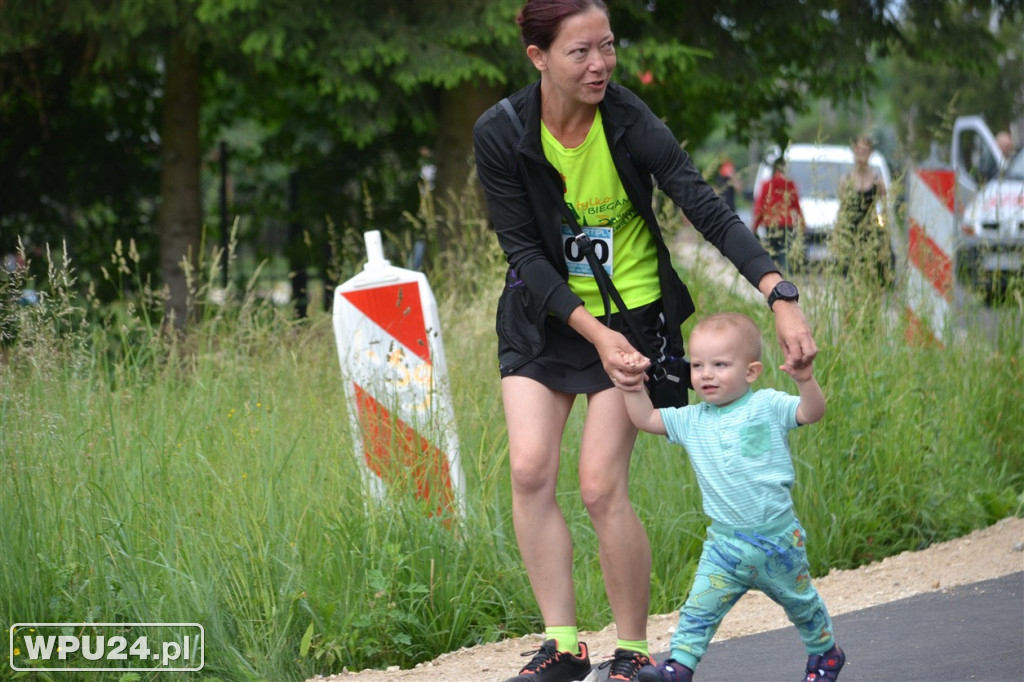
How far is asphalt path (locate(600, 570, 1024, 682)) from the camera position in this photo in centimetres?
390

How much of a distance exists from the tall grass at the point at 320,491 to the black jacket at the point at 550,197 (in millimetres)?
1040

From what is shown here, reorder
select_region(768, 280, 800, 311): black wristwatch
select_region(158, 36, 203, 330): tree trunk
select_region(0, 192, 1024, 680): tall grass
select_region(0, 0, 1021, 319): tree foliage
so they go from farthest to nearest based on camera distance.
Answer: select_region(158, 36, 203, 330): tree trunk, select_region(0, 0, 1021, 319): tree foliage, select_region(0, 192, 1024, 680): tall grass, select_region(768, 280, 800, 311): black wristwatch

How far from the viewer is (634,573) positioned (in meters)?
3.65

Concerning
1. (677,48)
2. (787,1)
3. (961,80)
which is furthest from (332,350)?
(961,80)

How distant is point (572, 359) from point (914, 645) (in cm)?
151

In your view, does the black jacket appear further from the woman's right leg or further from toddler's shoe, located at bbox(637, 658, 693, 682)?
toddler's shoe, located at bbox(637, 658, 693, 682)

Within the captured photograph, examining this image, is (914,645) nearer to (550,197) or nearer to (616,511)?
(616,511)

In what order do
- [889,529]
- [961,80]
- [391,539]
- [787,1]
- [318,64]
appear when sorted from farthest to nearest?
[961,80] < [787,1] < [318,64] < [889,529] < [391,539]

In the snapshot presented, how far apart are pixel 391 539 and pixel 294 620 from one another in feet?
1.43

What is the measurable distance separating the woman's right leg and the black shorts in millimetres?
36

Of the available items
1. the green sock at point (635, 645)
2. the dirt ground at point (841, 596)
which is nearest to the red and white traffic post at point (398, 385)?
the dirt ground at point (841, 596)

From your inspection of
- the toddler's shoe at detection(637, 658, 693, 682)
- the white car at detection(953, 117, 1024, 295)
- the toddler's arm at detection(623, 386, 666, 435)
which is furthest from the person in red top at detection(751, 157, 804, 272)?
the toddler's shoe at detection(637, 658, 693, 682)

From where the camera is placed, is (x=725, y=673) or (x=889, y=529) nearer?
(x=725, y=673)

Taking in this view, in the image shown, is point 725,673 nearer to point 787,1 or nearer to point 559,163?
point 559,163
